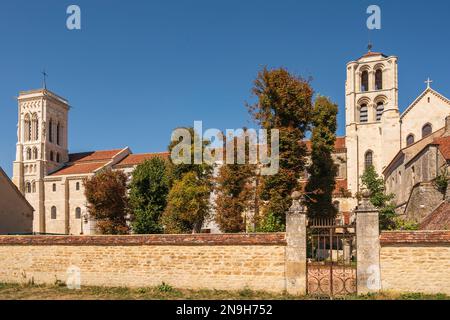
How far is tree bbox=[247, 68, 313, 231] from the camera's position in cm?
2262

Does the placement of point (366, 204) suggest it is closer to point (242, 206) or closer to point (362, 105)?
point (242, 206)

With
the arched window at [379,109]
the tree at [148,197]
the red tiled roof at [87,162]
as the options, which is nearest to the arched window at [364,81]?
the arched window at [379,109]

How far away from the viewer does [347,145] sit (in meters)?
43.7

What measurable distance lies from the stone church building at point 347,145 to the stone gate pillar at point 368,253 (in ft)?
56.2

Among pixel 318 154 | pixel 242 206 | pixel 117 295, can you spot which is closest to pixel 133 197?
pixel 242 206

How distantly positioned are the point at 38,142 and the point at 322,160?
50.7 metres

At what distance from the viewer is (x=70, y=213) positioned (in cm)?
5769

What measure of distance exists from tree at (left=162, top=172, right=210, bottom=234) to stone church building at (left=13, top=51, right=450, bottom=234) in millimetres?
11186

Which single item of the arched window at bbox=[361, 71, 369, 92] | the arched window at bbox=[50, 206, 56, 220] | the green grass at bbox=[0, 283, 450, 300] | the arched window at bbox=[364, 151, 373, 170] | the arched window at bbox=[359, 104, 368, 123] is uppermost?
the arched window at bbox=[361, 71, 369, 92]

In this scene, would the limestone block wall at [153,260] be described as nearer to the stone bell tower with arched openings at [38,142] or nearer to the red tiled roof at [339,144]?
the red tiled roof at [339,144]

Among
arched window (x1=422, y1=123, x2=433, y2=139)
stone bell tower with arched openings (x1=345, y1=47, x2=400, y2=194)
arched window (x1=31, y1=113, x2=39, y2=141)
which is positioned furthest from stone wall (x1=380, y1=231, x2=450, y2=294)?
arched window (x1=31, y1=113, x2=39, y2=141)

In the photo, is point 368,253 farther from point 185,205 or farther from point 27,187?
point 27,187

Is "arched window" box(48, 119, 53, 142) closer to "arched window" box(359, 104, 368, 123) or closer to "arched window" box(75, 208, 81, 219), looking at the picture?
"arched window" box(75, 208, 81, 219)
